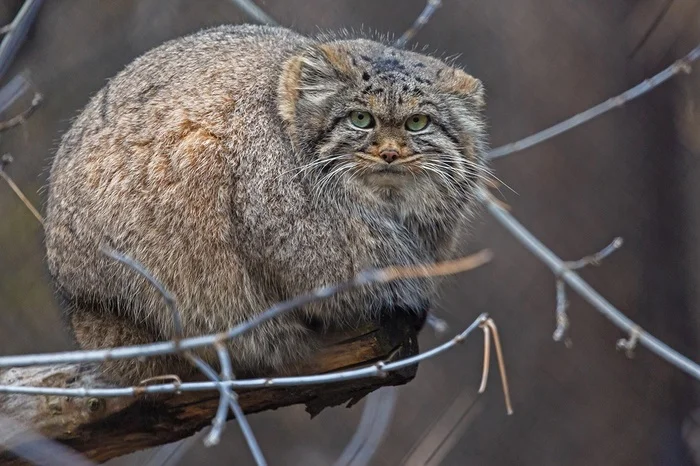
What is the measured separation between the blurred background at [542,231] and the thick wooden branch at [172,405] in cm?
209

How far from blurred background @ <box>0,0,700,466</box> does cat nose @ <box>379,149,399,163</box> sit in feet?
8.29

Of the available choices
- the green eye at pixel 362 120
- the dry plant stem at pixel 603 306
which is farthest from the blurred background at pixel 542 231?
the green eye at pixel 362 120

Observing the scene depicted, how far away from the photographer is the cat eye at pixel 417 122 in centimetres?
415

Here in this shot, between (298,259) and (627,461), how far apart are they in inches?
154

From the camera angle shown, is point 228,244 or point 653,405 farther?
point 653,405

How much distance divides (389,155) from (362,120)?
Answer: 0.23 m

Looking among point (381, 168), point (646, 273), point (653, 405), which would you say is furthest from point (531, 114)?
point (381, 168)

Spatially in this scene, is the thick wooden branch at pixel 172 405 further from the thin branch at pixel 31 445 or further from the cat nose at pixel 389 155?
the cat nose at pixel 389 155

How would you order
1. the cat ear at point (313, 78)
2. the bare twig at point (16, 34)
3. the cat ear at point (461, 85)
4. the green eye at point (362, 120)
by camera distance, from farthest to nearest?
the cat ear at point (461, 85)
the cat ear at point (313, 78)
the green eye at point (362, 120)
the bare twig at point (16, 34)

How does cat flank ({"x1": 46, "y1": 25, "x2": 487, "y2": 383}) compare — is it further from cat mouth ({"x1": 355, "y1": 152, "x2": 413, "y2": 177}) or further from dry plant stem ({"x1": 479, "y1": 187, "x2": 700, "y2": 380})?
dry plant stem ({"x1": 479, "y1": 187, "x2": 700, "y2": 380})

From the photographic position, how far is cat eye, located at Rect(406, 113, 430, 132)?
4.15 meters

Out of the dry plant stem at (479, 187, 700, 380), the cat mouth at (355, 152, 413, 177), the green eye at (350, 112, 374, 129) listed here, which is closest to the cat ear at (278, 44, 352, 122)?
the green eye at (350, 112, 374, 129)

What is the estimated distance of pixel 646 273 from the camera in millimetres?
6973

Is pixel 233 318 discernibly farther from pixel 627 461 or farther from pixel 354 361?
pixel 627 461
